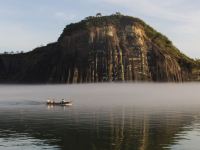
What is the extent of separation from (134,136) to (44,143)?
48.5 ft

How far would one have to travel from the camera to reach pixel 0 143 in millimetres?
68562

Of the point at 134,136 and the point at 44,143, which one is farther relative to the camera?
the point at 134,136

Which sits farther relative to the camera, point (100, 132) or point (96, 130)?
point (96, 130)

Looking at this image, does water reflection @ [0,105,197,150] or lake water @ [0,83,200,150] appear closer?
lake water @ [0,83,200,150]

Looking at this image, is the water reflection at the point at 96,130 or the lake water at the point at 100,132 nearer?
the lake water at the point at 100,132

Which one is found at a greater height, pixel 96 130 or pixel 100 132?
pixel 96 130

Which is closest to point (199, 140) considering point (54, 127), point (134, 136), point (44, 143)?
point (134, 136)

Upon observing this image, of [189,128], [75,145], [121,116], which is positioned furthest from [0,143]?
[121,116]

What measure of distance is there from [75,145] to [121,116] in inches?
1664

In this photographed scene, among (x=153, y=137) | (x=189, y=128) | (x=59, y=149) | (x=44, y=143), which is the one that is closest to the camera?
(x=59, y=149)

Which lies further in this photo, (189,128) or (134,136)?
(189,128)

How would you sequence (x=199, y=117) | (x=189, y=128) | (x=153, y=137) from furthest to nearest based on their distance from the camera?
(x=199, y=117) → (x=189, y=128) → (x=153, y=137)

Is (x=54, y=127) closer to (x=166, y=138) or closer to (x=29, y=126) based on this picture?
(x=29, y=126)

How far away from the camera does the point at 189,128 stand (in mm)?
84688
